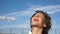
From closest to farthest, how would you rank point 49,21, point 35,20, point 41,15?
point 35,20 → point 41,15 → point 49,21

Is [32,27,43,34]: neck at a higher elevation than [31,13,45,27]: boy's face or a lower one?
lower

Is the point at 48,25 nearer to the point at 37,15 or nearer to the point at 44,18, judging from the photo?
the point at 44,18

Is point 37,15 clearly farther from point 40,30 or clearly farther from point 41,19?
point 40,30

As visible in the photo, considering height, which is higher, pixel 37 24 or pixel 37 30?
pixel 37 24

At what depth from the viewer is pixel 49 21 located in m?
2.58

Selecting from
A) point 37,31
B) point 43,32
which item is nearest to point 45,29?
point 43,32

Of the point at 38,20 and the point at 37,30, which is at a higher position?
the point at 38,20

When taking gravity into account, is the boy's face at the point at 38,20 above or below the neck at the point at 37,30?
above

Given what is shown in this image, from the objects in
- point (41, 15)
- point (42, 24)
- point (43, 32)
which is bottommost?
point (43, 32)

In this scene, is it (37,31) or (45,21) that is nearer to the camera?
(37,31)

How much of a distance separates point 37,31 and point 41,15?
31 cm

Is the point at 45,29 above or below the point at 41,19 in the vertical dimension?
below

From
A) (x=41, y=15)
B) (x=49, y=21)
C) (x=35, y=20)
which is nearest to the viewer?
(x=35, y=20)

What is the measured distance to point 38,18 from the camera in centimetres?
229
